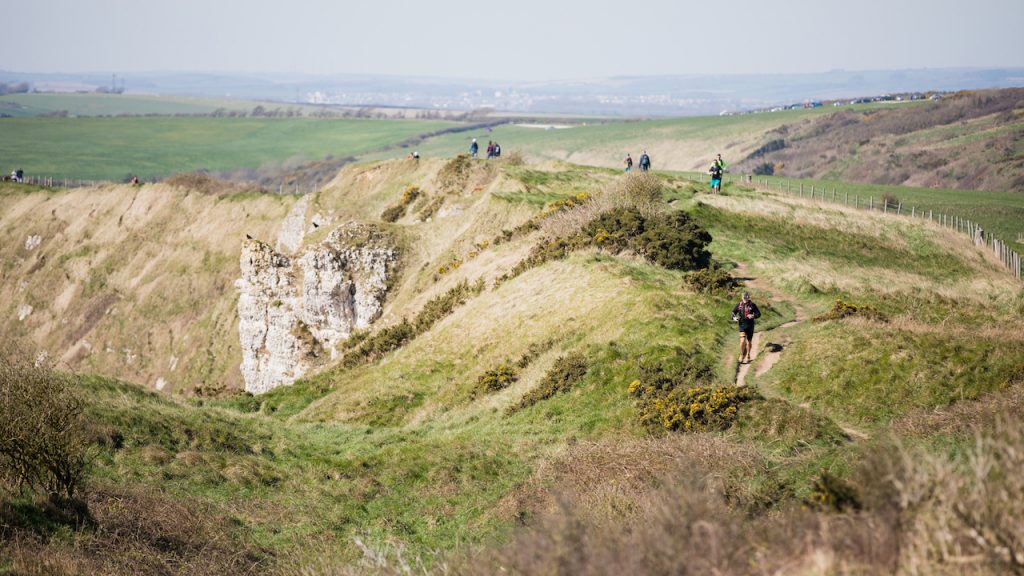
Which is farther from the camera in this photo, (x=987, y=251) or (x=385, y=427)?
(x=987, y=251)

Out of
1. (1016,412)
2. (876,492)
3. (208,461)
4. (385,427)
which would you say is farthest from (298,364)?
(876,492)

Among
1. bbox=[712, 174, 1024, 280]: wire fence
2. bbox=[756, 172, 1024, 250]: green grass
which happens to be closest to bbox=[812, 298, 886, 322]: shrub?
bbox=[712, 174, 1024, 280]: wire fence

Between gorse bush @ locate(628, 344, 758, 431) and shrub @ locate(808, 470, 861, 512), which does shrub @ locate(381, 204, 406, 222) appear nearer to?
gorse bush @ locate(628, 344, 758, 431)

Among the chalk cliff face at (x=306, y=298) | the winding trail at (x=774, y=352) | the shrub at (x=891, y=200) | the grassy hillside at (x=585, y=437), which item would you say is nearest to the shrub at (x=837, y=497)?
the grassy hillside at (x=585, y=437)

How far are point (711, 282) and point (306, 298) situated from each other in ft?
106

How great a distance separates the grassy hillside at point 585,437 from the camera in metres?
9.70

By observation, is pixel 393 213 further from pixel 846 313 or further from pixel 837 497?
pixel 837 497

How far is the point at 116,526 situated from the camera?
18109 mm

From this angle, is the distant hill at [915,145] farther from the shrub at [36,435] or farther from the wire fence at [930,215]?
the shrub at [36,435]

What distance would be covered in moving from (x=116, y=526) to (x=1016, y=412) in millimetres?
19451

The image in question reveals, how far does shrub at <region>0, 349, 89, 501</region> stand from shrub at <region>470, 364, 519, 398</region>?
14896mm

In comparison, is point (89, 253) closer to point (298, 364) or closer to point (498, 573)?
point (298, 364)

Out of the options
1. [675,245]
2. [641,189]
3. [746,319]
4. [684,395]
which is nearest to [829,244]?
[641,189]

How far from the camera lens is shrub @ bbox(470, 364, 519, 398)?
3094 cm
